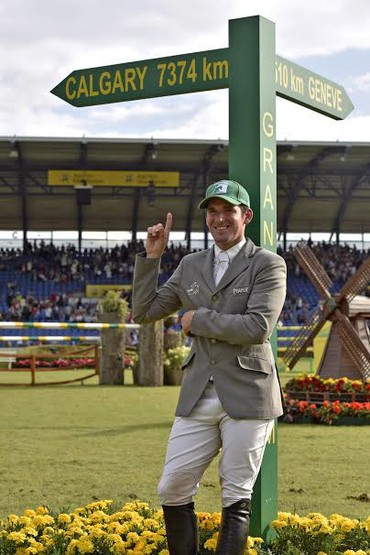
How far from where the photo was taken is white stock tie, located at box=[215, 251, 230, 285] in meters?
4.09

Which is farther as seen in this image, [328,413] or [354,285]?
[354,285]

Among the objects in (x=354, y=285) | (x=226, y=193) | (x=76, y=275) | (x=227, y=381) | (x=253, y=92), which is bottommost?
(x=227, y=381)

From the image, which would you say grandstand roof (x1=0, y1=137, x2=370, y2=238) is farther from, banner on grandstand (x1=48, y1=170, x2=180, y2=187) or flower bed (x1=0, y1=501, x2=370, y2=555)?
flower bed (x1=0, y1=501, x2=370, y2=555)

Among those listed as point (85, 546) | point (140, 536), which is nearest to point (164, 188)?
point (140, 536)

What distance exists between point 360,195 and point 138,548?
1658 inches

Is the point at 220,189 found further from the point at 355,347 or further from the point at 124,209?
the point at 124,209

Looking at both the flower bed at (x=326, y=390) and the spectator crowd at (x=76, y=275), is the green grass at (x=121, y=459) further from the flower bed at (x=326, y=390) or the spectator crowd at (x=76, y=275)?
the spectator crowd at (x=76, y=275)

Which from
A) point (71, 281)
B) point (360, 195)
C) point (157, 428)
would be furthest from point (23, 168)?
point (157, 428)

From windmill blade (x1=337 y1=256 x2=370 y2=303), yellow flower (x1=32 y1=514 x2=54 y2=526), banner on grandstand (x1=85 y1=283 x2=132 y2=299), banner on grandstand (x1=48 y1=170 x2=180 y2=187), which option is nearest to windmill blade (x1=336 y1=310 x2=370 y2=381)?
windmill blade (x1=337 y1=256 x2=370 y2=303)

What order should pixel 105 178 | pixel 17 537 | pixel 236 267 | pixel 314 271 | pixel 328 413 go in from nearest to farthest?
1. pixel 236 267
2. pixel 17 537
3. pixel 328 413
4. pixel 314 271
5. pixel 105 178

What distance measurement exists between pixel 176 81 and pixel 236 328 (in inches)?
67.2

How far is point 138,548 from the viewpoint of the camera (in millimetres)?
4406

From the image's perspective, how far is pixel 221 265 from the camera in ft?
13.5

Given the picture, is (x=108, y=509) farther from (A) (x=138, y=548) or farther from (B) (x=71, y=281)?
(B) (x=71, y=281)
